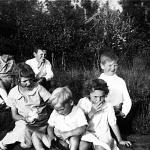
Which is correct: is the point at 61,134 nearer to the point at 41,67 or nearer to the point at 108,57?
the point at 108,57

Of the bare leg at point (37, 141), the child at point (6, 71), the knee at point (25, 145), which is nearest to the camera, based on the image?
the bare leg at point (37, 141)

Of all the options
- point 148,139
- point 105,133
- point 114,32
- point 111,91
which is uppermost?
point 114,32

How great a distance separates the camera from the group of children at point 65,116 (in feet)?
11.9

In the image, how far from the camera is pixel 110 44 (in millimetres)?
10008

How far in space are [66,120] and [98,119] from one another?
37 centimetres

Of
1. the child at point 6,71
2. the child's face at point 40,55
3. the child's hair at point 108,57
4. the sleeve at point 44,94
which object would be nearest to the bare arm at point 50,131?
the sleeve at point 44,94

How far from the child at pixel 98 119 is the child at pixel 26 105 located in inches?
21.9

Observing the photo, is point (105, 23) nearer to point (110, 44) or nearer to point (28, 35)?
point (110, 44)

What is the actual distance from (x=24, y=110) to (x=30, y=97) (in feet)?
0.58

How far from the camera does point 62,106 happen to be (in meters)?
3.53

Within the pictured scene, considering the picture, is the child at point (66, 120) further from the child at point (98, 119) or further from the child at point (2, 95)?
the child at point (2, 95)

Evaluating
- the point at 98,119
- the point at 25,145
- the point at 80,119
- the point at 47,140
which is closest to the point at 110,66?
the point at 98,119

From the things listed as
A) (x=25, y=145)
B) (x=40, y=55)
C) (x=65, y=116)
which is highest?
(x=40, y=55)

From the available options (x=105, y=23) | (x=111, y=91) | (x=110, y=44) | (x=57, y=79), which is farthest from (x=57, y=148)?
(x=105, y=23)
